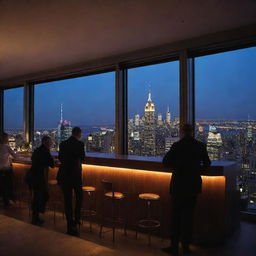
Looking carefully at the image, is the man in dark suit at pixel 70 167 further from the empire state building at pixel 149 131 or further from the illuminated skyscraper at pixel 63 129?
the illuminated skyscraper at pixel 63 129

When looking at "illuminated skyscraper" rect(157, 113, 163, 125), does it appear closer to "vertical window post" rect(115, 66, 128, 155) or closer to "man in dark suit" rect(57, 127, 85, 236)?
"vertical window post" rect(115, 66, 128, 155)

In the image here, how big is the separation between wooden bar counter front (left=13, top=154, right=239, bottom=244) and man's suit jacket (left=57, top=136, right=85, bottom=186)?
593mm

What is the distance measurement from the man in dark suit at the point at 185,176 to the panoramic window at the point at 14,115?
6707 millimetres

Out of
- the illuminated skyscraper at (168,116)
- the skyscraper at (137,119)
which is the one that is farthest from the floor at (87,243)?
the skyscraper at (137,119)

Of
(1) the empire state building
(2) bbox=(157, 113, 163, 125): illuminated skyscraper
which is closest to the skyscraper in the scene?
(1) the empire state building

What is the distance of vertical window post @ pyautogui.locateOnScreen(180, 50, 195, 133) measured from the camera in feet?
18.2

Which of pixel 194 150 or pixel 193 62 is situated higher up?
pixel 193 62

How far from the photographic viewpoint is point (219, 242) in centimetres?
405

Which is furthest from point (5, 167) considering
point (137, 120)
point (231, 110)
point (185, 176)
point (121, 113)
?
point (231, 110)

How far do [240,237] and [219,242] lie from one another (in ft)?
1.62

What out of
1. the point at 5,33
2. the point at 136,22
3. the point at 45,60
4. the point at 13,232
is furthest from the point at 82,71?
the point at 13,232

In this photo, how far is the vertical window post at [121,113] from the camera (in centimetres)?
667

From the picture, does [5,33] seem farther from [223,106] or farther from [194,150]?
[223,106]

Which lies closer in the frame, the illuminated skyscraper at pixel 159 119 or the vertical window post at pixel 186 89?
the vertical window post at pixel 186 89
